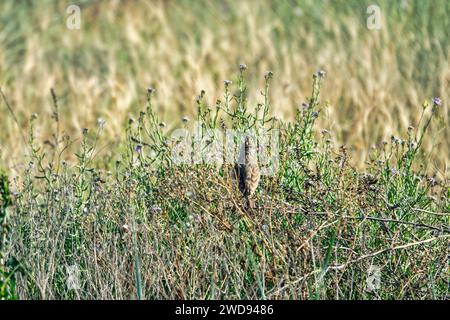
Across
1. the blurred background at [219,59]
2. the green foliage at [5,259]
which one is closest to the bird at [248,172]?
the green foliage at [5,259]

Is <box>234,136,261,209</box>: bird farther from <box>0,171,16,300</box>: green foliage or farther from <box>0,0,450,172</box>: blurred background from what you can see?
<box>0,0,450,172</box>: blurred background

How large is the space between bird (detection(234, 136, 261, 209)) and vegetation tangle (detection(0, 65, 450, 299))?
0.04 m

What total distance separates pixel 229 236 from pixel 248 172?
0.31 metres

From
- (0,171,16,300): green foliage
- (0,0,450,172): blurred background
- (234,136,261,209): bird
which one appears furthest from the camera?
(0,0,450,172): blurred background

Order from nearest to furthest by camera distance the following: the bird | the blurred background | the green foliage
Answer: the green foliage
the bird
the blurred background

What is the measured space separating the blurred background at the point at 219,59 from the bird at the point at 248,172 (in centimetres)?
206

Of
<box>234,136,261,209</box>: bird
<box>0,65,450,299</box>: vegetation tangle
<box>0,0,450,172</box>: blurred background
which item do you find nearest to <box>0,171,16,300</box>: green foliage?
<box>0,65,450,299</box>: vegetation tangle

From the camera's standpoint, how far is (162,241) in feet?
12.1

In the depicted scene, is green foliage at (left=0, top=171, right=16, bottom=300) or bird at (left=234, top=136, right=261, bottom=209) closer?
green foliage at (left=0, top=171, right=16, bottom=300)

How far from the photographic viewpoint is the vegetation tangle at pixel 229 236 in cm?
350

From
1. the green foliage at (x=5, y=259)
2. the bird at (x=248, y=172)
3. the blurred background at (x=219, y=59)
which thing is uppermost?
the blurred background at (x=219, y=59)

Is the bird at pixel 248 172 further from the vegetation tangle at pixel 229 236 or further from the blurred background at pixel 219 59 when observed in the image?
the blurred background at pixel 219 59

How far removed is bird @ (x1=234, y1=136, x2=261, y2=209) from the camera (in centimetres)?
369

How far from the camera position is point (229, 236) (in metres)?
3.58
